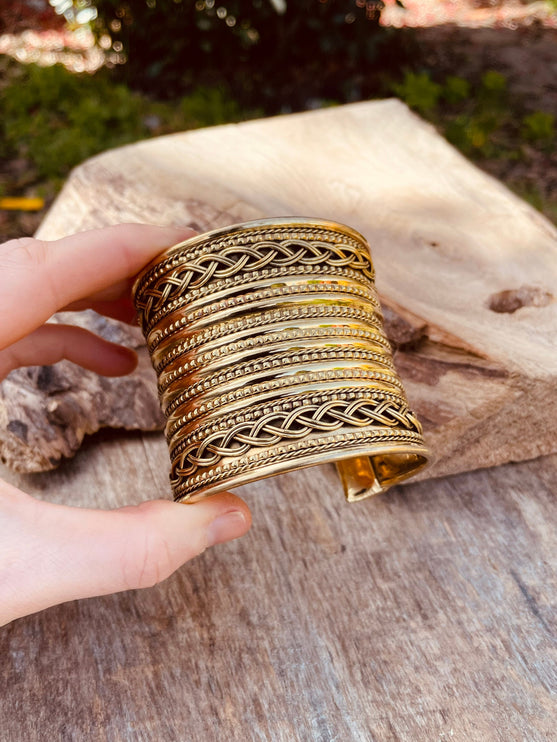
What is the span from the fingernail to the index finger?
2.10ft

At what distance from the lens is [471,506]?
215 cm

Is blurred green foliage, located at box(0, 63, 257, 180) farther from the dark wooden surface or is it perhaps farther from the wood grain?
the dark wooden surface

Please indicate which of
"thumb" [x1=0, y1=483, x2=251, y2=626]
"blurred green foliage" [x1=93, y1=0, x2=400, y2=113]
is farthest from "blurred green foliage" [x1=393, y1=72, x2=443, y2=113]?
"thumb" [x1=0, y1=483, x2=251, y2=626]

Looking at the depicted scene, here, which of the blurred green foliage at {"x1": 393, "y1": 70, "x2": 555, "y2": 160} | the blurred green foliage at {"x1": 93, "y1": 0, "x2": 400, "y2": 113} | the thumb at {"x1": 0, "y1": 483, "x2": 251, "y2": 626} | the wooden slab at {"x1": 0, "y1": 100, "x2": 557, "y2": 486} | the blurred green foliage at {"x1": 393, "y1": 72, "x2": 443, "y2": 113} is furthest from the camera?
the blurred green foliage at {"x1": 393, "y1": 72, "x2": 443, "y2": 113}

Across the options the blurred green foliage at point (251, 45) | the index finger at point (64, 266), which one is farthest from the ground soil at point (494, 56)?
the index finger at point (64, 266)

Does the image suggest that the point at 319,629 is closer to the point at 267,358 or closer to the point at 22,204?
the point at 267,358

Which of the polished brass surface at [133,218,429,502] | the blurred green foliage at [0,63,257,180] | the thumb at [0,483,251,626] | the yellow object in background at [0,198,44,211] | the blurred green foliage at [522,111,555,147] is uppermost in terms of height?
the polished brass surface at [133,218,429,502]

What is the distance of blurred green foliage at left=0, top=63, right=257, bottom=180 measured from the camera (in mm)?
4695

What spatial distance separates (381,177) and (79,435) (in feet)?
4.70

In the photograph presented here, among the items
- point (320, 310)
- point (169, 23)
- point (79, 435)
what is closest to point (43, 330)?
point (79, 435)

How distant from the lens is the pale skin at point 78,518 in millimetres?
1422

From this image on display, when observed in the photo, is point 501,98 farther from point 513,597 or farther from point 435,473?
point 513,597

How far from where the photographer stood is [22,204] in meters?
4.43

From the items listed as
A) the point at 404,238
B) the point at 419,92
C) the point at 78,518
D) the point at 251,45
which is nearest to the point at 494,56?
the point at 419,92
